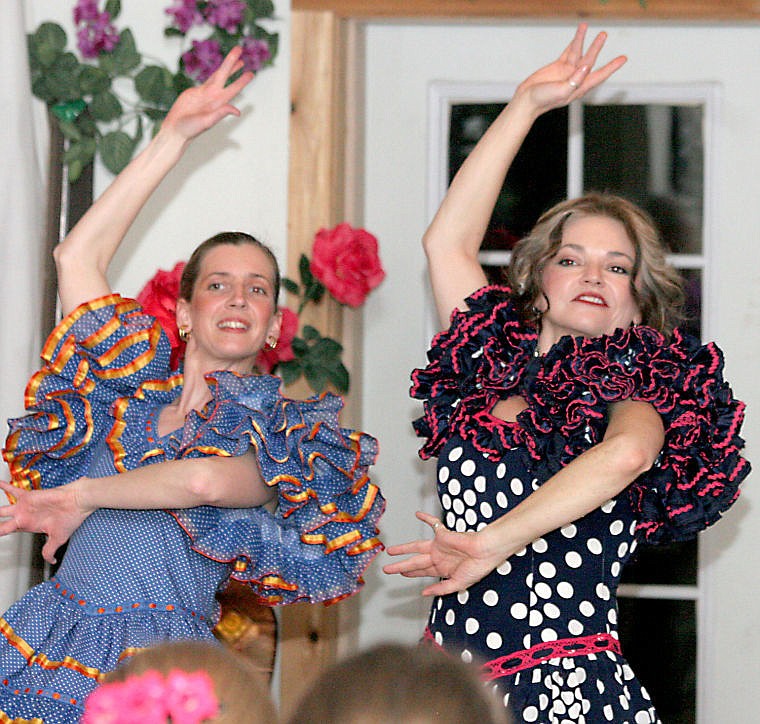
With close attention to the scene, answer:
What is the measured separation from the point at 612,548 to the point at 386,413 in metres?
0.89

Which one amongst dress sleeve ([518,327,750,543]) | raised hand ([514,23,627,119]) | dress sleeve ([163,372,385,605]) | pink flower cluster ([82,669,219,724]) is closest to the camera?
pink flower cluster ([82,669,219,724])

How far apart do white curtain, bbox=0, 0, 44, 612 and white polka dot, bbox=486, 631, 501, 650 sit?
1084mm

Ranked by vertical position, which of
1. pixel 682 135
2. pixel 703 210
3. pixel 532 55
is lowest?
pixel 703 210

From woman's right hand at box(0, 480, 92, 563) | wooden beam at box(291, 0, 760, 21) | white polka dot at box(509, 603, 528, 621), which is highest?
wooden beam at box(291, 0, 760, 21)

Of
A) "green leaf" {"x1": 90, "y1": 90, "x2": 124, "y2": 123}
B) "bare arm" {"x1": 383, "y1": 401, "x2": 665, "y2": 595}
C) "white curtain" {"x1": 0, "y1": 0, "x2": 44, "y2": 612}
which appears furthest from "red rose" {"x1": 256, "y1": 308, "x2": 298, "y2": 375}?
"bare arm" {"x1": 383, "y1": 401, "x2": 665, "y2": 595}

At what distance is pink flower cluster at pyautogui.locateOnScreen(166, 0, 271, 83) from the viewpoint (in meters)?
2.62

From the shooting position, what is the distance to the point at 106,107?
2.68m

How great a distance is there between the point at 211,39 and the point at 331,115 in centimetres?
31

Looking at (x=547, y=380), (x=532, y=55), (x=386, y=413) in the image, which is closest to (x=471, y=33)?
(x=532, y=55)

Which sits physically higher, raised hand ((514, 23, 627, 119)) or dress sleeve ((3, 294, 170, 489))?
raised hand ((514, 23, 627, 119))

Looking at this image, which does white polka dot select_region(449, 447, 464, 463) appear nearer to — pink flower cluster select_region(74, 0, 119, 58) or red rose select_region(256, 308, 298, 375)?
red rose select_region(256, 308, 298, 375)

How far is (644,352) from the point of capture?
1884mm

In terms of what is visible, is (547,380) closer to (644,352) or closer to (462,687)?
(644,352)

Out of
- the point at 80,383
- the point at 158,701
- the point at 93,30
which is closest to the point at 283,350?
the point at 80,383
